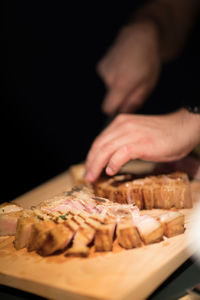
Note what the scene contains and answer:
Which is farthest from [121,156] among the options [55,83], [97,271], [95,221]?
[55,83]

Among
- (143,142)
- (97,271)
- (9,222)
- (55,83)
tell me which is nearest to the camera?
(97,271)

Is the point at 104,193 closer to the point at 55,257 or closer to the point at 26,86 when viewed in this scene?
the point at 55,257

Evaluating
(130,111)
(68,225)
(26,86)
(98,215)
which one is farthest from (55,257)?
(26,86)

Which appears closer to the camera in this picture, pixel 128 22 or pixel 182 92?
pixel 128 22

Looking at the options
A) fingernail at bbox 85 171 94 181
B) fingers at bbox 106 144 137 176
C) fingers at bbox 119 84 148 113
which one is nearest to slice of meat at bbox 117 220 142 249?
fingers at bbox 106 144 137 176

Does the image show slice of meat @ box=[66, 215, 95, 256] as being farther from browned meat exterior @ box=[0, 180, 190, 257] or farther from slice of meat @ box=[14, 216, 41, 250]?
slice of meat @ box=[14, 216, 41, 250]

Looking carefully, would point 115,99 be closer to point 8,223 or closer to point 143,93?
point 143,93

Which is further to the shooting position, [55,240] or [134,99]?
[134,99]
